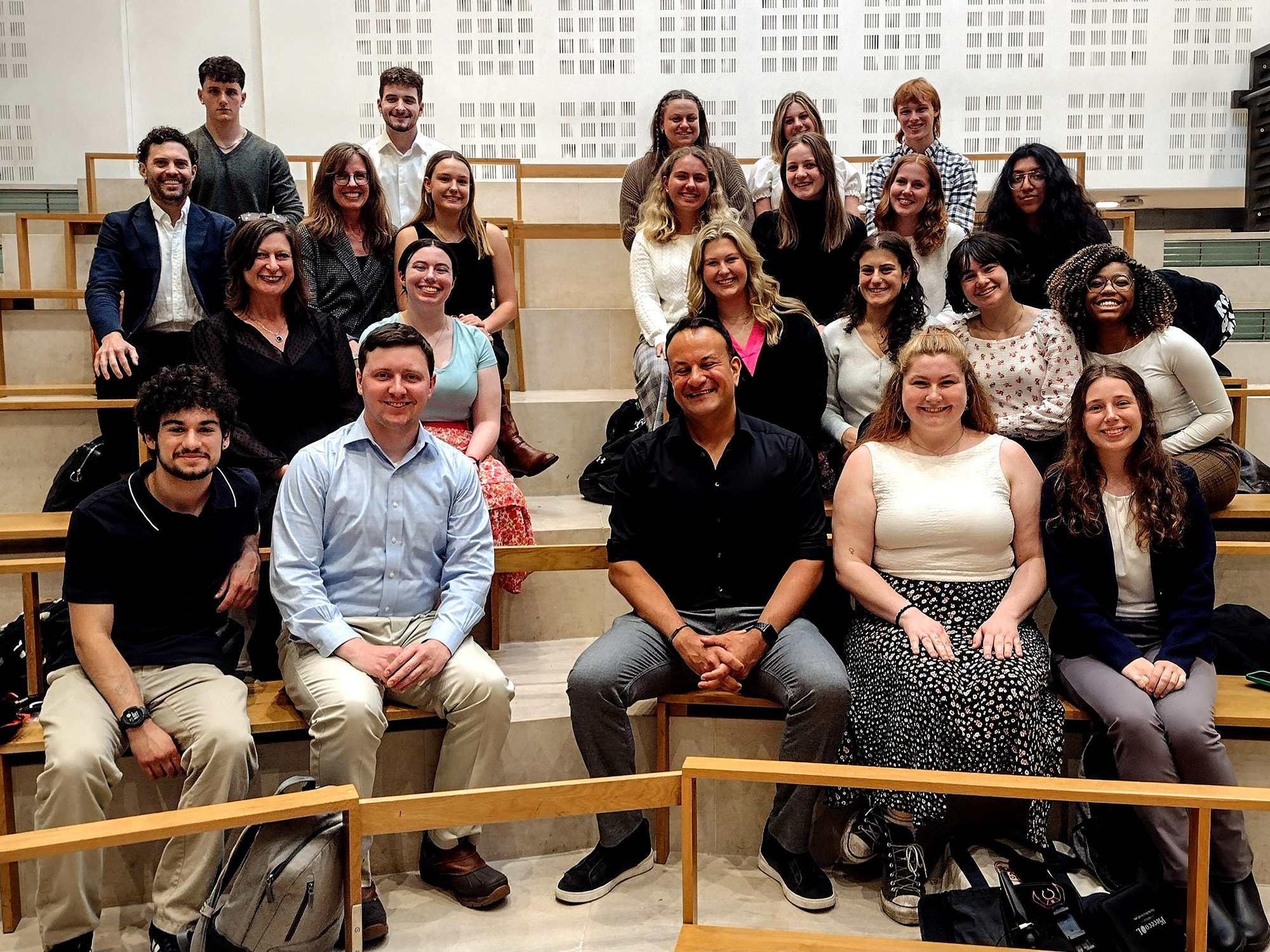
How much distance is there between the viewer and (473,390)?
3.37m

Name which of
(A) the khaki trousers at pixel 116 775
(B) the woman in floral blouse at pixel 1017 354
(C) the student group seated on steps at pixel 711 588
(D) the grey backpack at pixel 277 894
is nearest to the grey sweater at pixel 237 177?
(C) the student group seated on steps at pixel 711 588

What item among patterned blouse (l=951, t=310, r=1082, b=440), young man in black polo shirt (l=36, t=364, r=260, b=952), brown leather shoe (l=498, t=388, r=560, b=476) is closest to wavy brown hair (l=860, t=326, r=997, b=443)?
patterned blouse (l=951, t=310, r=1082, b=440)

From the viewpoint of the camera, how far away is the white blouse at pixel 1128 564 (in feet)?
8.56

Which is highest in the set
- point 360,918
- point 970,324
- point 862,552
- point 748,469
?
point 970,324

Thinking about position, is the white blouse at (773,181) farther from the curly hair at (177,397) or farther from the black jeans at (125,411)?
the curly hair at (177,397)

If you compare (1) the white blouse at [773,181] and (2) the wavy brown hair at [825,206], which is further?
(1) the white blouse at [773,181]

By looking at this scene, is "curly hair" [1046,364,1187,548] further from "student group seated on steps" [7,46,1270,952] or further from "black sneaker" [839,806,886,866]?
"black sneaker" [839,806,886,866]

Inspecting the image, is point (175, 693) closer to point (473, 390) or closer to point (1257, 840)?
point (473, 390)

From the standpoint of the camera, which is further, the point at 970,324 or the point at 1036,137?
the point at 1036,137

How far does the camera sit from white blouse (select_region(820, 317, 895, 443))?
11.2 feet

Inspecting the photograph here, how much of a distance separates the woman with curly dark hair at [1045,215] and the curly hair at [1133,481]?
127 cm

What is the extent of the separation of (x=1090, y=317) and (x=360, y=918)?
2.57 m

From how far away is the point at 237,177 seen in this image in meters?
4.36

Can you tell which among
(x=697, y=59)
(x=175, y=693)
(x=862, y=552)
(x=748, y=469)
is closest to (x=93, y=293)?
(x=175, y=693)
